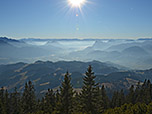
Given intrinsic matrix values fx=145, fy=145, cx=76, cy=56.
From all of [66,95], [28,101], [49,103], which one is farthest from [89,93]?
[49,103]

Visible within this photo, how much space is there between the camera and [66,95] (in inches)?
1221

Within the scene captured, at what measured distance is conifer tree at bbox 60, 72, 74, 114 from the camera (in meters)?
30.6

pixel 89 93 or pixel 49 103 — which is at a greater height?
pixel 89 93

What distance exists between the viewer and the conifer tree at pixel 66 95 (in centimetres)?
3063

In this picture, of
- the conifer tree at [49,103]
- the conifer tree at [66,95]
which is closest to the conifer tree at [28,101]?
the conifer tree at [49,103]

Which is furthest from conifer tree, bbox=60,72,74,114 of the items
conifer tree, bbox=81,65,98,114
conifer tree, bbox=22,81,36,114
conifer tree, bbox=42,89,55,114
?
conifer tree, bbox=42,89,55,114

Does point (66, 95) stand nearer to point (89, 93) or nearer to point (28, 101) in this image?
point (89, 93)

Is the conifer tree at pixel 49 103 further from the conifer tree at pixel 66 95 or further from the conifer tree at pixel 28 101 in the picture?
the conifer tree at pixel 66 95

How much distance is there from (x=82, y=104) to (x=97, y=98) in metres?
3.29

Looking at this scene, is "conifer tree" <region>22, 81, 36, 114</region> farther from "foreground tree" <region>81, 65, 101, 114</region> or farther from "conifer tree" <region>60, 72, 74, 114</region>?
"foreground tree" <region>81, 65, 101, 114</region>

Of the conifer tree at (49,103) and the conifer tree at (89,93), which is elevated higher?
the conifer tree at (89,93)

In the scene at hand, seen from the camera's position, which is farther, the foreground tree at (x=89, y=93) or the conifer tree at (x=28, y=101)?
the conifer tree at (x=28, y=101)

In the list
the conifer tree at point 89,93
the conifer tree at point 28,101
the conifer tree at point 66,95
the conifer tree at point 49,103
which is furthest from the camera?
the conifer tree at point 49,103

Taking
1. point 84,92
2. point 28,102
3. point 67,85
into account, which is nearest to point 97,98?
point 84,92
